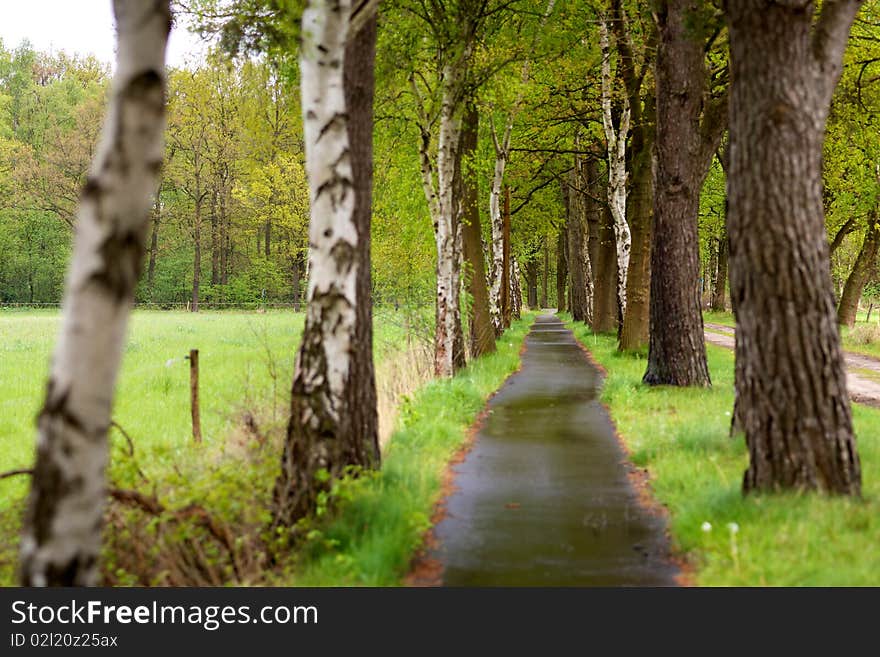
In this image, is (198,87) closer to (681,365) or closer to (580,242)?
(580,242)

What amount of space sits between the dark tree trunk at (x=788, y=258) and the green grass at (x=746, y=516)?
410mm

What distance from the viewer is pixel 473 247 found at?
21.5m

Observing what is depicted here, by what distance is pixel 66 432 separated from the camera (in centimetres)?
316

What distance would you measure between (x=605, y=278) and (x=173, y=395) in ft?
53.8

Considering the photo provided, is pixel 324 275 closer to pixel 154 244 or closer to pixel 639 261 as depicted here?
pixel 639 261

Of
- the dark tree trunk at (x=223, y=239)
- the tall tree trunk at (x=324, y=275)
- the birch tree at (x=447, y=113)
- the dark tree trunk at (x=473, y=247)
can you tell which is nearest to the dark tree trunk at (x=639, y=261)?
the dark tree trunk at (x=473, y=247)

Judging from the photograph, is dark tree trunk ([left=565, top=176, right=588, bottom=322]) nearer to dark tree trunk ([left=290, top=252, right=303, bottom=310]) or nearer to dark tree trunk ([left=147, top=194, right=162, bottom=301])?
dark tree trunk ([left=290, top=252, right=303, bottom=310])

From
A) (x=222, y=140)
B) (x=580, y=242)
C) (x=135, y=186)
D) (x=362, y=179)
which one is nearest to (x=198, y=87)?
(x=222, y=140)

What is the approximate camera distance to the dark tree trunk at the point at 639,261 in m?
19.6

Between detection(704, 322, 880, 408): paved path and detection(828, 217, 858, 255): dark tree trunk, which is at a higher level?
detection(828, 217, 858, 255): dark tree trunk

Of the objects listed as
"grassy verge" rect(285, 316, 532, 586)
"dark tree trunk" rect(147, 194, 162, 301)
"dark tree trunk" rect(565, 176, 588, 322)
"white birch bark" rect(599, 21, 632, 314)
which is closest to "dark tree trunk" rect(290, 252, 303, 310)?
"dark tree trunk" rect(147, 194, 162, 301)

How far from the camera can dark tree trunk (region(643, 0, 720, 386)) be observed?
46.8 feet

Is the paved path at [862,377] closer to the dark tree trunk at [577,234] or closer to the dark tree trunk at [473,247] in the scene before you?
the dark tree trunk at [473,247]

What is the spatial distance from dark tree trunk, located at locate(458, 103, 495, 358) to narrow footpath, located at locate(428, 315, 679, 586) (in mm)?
8088
